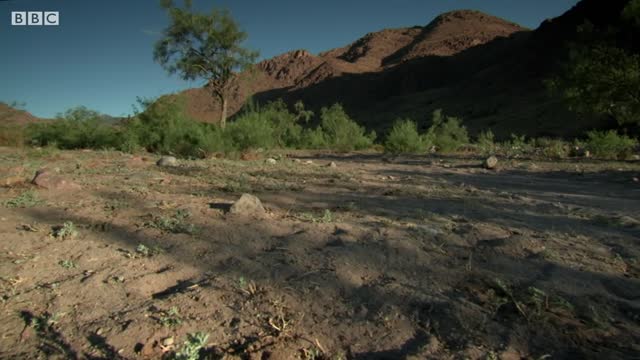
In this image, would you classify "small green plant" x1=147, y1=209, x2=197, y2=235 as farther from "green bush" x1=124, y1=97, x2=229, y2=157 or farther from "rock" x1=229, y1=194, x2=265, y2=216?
"green bush" x1=124, y1=97, x2=229, y2=157

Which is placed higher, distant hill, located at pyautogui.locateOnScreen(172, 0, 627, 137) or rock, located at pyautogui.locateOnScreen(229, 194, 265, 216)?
distant hill, located at pyautogui.locateOnScreen(172, 0, 627, 137)

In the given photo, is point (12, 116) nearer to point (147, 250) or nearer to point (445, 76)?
point (147, 250)

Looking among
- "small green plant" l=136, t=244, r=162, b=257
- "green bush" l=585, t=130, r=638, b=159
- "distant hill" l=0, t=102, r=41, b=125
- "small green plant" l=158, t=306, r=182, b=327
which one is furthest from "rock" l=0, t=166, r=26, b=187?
"green bush" l=585, t=130, r=638, b=159

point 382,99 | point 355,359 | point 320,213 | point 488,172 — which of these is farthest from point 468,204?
point 382,99

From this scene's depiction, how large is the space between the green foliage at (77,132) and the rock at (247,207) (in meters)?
9.81

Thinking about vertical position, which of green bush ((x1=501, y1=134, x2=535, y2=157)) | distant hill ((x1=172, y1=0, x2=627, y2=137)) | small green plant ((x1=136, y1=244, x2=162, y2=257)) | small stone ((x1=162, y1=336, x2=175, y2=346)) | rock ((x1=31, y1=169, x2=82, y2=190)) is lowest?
small stone ((x1=162, y1=336, x2=175, y2=346))

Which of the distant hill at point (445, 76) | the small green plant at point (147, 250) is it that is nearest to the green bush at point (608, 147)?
the small green plant at point (147, 250)

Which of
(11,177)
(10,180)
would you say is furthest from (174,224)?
(11,177)

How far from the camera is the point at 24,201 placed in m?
3.57

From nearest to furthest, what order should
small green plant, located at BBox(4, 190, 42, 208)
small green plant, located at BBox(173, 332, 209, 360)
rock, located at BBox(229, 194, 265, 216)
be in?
1. small green plant, located at BBox(173, 332, 209, 360)
2. rock, located at BBox(229, 194, 265, 216)
3. small green plant, located at BBox(4, 190, 42, 208)

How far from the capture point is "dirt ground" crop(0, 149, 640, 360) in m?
1.74

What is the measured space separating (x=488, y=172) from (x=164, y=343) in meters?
7.49

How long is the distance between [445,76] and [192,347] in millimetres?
67364

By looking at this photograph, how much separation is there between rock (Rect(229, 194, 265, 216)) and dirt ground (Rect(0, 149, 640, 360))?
5.0 inches
